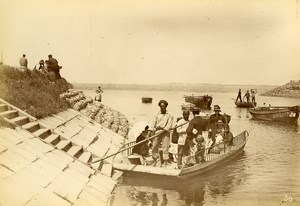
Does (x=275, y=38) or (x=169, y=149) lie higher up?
(x=275, y=38)

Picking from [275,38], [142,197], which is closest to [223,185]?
[142,197]

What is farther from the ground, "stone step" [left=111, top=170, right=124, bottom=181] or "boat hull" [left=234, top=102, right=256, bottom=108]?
"boat hull" [left=234, top=102, right=256, bottom=108]

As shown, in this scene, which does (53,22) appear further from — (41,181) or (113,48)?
(41,181)

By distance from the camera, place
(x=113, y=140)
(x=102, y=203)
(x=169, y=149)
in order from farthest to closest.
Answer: (x=113, y=140) < (x=169, y=149) < (x=102, y=203)

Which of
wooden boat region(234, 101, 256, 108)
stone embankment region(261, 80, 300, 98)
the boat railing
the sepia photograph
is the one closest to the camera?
the sepia photograph

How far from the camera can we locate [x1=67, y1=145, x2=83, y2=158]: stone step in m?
8.70

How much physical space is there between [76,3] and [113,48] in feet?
6.56

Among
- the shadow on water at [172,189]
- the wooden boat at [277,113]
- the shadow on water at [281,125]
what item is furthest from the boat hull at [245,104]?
the shadow on water at [172,189]

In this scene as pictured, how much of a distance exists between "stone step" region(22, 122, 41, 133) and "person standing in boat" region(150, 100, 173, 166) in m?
2.58

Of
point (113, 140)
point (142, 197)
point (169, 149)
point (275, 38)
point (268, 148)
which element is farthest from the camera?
point (268, 148)

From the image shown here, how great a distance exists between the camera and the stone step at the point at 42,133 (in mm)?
8406

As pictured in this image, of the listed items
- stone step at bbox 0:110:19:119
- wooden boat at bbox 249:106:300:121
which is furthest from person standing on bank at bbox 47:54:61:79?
wooden boat at bbox 249:106:300:121

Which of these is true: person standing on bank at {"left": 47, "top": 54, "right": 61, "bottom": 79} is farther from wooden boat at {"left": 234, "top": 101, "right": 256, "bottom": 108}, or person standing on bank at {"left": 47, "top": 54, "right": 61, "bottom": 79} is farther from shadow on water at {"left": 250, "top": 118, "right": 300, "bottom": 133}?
wooden boat at {"left": 234, "top": 101, "right": 256, "bottom": 108}

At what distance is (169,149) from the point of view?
9.66m
